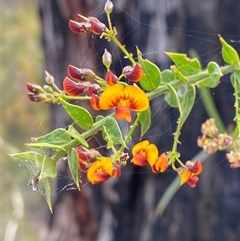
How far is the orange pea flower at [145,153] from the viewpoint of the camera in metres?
0.38

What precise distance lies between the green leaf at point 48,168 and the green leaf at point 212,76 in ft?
0.53

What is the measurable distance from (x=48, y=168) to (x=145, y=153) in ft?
0.26

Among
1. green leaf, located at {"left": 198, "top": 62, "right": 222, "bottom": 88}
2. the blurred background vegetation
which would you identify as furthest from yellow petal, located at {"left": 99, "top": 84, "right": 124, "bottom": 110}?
the blurred background vegetation

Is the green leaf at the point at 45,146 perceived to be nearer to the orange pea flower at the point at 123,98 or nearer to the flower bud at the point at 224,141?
the orange pea flower at the point at 123,98

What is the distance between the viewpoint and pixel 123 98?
0.37 m

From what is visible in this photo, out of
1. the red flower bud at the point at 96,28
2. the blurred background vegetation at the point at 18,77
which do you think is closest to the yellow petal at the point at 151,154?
the red flower bud at the point at 96,28

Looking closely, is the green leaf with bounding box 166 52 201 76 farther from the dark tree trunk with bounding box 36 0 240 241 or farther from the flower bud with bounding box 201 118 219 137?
the dark tree trunk with bounding box 36 0 240 241

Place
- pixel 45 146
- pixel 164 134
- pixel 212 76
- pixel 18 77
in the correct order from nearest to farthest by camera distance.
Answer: pixel 45 146 < pixel 212 76 < pixel 164 134 < pixel 18 77

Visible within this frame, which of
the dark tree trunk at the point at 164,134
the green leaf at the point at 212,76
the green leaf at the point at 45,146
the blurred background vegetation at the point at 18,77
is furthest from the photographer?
the blurred background vegetation at the point at 18,77

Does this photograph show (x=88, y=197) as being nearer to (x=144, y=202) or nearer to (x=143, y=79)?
(x=144, y=202)

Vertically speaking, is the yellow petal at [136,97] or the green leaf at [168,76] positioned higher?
the green leaf at [168,76]

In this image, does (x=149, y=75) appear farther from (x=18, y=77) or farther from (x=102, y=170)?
(x=18, y=77)

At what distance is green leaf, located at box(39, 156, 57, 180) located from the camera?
357mm

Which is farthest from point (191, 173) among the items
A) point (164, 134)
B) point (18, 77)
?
point (18, 77)
